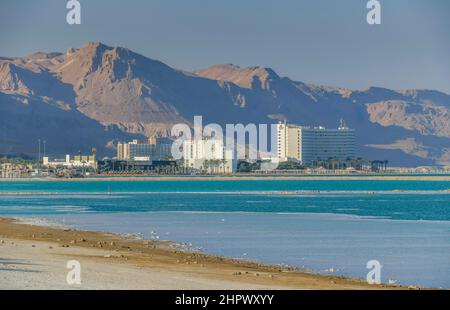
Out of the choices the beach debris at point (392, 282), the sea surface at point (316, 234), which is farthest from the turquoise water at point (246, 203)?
the beach debris at point (392, 282)

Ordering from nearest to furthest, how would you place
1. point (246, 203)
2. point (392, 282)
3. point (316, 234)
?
1. point (392, 282)
2. point (316, 234)
3. point (246, 203)

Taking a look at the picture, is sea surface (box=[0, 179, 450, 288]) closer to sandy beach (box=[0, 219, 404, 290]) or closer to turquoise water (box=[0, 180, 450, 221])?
turquoise water (box=[0, 180, 450, 221])

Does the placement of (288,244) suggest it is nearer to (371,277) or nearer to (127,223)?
(371,277)

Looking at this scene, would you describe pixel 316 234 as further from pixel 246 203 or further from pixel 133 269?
pixel 246 203

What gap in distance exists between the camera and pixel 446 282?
29922mm

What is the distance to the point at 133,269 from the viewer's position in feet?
95.7

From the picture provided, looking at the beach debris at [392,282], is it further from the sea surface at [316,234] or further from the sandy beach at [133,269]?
the sandy beach at [133,269]

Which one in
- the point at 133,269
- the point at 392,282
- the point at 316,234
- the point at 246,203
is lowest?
the point at 246,203

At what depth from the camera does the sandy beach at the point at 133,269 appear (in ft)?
82.6

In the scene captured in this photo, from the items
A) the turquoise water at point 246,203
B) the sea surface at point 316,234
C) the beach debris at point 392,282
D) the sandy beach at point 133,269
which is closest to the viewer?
the sandy beach at point 133,269

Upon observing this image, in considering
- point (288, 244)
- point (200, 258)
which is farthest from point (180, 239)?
point (200, 258)

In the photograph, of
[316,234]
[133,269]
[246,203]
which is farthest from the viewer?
[246,203]

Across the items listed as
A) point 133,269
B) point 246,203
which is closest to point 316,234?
point 133,269
